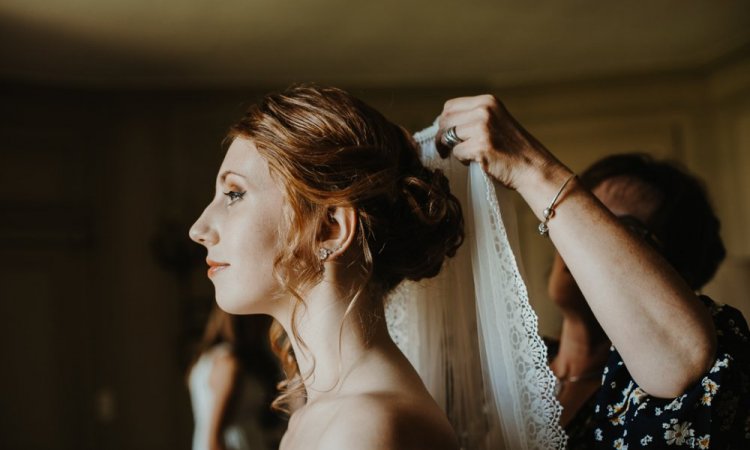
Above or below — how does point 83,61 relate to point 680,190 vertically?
above

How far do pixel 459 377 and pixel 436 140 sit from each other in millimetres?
469

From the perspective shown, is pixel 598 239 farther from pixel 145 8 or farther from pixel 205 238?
pixel 145 8

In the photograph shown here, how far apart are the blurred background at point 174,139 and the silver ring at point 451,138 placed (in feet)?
9.47

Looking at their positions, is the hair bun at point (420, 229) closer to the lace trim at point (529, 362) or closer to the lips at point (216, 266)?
the lace trim at point (529, 362)

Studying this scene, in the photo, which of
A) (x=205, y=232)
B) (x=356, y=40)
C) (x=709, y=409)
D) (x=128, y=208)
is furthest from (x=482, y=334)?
(x=128, y=208)

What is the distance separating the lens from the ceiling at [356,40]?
3697 millimetres

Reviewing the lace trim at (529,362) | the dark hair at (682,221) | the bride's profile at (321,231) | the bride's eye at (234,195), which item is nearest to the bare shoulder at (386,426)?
the bride's profile at (321,231)

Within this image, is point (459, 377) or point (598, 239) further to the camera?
point (459, 377)

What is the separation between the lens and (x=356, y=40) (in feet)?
13.6

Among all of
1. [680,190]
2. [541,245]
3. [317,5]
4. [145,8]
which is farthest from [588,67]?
[680,190]

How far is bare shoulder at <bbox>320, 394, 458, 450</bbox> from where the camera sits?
1.02 m

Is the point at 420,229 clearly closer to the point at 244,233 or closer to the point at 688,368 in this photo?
the point at 244,233

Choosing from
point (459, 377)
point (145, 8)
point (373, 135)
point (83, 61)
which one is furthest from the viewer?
point (83, 61)

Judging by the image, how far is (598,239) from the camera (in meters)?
1.05
